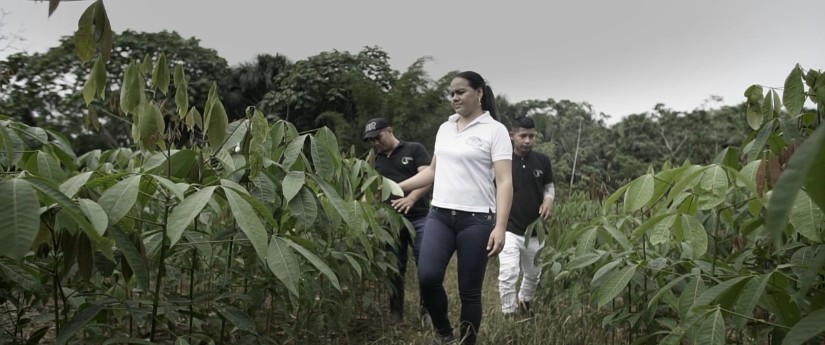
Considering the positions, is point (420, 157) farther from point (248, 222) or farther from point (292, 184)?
point (248, 222)

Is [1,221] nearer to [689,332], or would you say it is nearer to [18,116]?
[689,332]

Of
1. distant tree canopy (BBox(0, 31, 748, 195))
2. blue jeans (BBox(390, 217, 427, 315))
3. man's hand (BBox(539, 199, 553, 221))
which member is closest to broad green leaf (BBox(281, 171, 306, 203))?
blue jeans (BBox(390, 217, 427, 315))

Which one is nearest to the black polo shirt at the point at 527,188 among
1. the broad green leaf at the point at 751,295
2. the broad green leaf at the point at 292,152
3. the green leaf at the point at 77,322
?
the broad green leaf at the point at 292,152

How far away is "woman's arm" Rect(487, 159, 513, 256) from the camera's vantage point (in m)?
2.59

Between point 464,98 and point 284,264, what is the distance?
1.68 metres

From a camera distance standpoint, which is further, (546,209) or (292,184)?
(546,209)

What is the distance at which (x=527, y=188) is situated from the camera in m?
4.36

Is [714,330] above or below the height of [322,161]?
below

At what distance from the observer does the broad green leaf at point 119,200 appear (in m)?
1.11

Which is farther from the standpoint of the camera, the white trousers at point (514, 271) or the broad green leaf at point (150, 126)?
the white trousers at point (514, 271)

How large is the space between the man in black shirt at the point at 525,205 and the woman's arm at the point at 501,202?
1.42m

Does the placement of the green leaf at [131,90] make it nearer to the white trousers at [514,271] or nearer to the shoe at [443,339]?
the shoe at [443,339]

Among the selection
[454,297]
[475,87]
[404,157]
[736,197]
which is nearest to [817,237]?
[736,197]

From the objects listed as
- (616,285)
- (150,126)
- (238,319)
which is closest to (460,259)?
(616,285)
